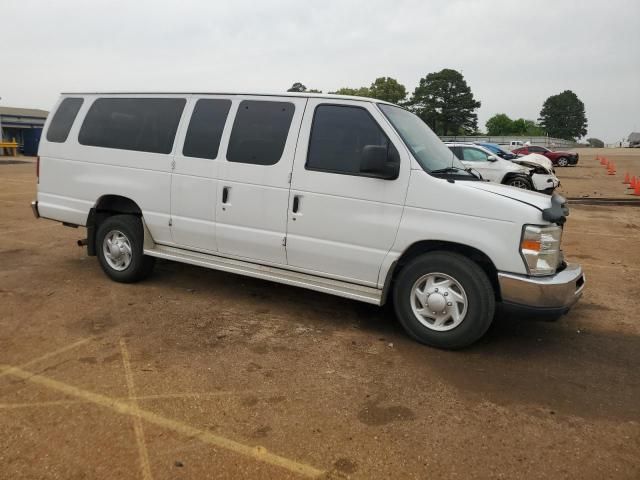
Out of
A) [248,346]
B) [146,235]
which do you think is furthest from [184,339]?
[146,235]

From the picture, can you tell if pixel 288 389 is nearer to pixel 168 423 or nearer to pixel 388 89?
pixel 168 423

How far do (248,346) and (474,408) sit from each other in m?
1.83

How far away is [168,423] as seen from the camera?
10.2ft

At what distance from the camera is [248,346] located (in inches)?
169

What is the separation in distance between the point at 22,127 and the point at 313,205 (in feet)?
A: 147

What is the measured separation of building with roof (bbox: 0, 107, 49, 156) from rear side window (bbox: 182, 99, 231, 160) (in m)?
37.7

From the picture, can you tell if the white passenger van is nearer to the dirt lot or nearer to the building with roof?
the dirt lot

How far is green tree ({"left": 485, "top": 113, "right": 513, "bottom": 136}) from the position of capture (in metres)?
138

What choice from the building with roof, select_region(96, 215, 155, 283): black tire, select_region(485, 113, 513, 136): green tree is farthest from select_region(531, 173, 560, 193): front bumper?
select_region(485, 113, 513, 136): green tree

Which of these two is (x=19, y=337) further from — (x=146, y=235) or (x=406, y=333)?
(x=406, y=333)

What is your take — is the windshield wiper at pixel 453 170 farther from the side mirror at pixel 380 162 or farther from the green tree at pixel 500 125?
the green tree at pixel 500 125

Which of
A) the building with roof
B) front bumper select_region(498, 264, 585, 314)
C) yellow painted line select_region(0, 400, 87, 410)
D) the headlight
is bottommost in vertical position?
yellow painted line select_region(0, 400, 87, 410)

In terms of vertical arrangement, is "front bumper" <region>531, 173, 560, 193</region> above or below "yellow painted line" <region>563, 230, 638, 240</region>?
above

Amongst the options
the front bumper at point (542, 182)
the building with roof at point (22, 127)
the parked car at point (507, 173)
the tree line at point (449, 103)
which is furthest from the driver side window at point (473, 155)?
the tree line at point (449, 103)
